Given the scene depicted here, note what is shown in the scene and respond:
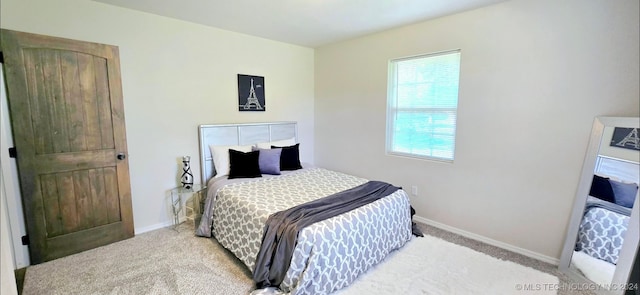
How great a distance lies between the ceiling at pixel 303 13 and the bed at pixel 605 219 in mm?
1694

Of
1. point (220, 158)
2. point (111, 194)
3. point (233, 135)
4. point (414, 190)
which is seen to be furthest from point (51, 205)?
point (414, 190)

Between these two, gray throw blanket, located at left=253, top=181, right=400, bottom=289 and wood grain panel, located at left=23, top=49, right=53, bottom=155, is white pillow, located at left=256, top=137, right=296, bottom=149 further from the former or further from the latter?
wood grain panel, located at left=23, top=49, right=53, bottom=155

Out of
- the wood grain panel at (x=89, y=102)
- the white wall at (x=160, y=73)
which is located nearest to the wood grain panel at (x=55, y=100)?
the wood grain panel at (x=89, y=102)

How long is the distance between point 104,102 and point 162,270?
1.62 metres

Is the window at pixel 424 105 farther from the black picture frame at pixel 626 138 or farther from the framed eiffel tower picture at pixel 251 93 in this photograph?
the framed eiffel tower picture at pixel 251 93

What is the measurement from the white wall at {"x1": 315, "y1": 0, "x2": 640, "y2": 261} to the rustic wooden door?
296cm

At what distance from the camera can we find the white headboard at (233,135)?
10.8 feet

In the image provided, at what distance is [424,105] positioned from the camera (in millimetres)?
3205

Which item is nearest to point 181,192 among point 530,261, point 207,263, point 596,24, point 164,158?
point 164,158

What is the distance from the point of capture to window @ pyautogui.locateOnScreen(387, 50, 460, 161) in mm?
2984

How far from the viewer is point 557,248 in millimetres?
2398

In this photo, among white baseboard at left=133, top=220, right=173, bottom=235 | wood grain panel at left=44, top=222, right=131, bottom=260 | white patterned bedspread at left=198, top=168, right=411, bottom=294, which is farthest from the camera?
white baseboard at left=133, top=220, right=173, bottom=235

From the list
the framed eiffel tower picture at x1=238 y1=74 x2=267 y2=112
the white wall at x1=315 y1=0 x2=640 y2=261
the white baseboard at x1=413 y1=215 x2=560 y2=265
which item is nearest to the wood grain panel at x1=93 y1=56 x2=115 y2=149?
the framed eiffel tower picture at x1=238 y1=74 x2=267 y2=112

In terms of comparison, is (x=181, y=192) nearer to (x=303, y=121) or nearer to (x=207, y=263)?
(x=207, y=263)
